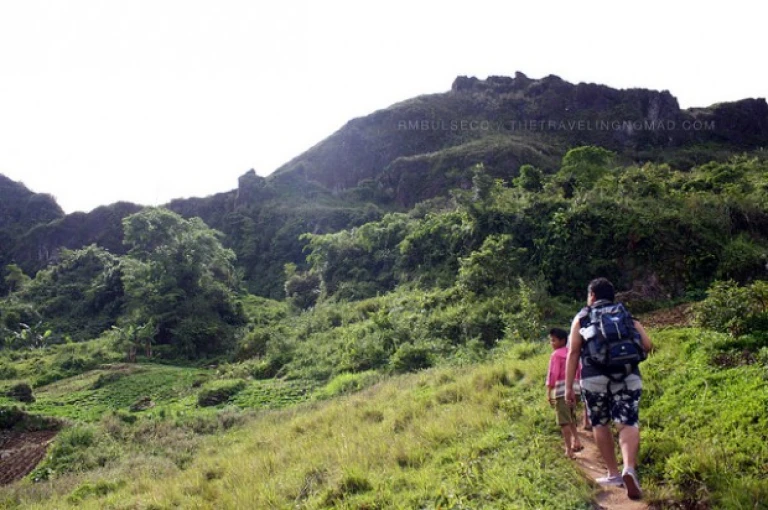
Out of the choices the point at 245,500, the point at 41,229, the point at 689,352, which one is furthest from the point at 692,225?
the point at 41,229

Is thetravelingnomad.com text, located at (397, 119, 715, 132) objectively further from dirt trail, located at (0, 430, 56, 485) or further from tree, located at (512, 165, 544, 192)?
dirt trail, located at (0, 430, 56, 485)

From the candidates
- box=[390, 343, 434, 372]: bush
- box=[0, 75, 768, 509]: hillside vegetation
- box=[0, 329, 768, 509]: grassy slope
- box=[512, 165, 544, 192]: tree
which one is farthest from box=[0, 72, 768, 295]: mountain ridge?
box=[0, 329, 768, 509]: grassy slope

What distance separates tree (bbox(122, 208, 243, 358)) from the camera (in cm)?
2878

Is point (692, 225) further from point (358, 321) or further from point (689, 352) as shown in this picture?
point (358, 321)

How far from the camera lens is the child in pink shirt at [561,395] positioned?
4977mm

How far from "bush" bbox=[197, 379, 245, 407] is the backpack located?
46.0 ft

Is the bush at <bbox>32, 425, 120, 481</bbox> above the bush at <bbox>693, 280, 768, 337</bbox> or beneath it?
beneath

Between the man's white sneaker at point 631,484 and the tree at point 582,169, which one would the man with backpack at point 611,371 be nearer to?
the man's white sneaker at point 631,484

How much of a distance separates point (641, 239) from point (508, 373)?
410 inches

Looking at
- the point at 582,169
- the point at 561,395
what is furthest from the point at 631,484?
the point at 582,169

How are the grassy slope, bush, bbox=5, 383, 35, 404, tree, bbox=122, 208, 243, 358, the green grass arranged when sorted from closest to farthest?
1. the grassy slope
2. the green grass
3. bush, bbox=5, 383, 35, 404
4. tree, bbox=122, 208, 243, 358

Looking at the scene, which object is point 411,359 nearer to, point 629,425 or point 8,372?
point 629,425

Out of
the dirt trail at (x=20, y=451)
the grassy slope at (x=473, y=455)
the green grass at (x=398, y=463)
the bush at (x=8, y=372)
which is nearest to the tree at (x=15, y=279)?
the bush at (x=8, y=372)

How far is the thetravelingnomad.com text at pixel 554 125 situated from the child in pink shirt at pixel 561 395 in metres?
67.2
